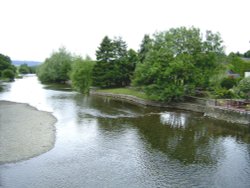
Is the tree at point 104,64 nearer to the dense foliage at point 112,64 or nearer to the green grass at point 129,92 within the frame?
the dense foliage at point 112,64

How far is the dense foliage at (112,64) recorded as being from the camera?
219 feet

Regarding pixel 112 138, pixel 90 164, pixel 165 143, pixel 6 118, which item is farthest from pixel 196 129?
pixel 6 118

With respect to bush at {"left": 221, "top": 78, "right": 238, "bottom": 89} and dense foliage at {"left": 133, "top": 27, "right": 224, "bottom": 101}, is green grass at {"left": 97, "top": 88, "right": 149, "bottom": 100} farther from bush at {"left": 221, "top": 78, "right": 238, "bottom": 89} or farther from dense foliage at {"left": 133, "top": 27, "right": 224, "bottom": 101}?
bush at {"left": 221, "top": 78, "right": 238, "bottom": 89}

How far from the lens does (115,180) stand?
17.2 metres

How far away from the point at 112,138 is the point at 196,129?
9917 millimetres

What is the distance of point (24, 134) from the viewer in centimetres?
2627

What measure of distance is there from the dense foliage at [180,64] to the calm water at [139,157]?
10.4m

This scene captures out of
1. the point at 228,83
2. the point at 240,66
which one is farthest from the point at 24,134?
the point at 240,66

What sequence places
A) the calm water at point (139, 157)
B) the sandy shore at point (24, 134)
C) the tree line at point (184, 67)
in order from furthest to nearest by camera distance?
1. the tree line at point (184, 67)
2. the sandy shore at point (24, 134)
3. the calm water at point (139, 157)

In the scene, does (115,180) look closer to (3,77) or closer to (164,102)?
(164,102)

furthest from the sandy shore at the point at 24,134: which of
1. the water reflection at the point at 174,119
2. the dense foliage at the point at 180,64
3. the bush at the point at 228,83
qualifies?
the bush at the point at 228,83

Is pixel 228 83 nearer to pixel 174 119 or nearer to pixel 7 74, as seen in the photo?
pixel 174 119

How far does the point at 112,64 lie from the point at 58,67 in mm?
44414

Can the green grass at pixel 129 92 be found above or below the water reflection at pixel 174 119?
above
